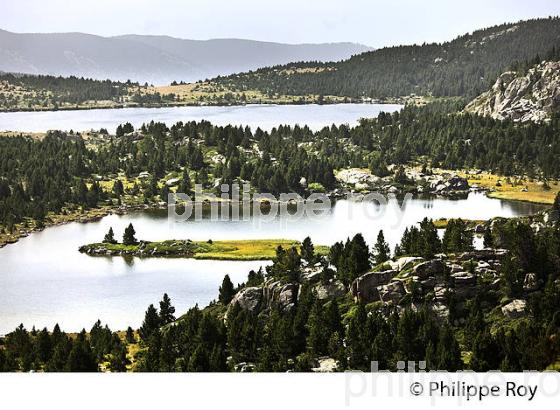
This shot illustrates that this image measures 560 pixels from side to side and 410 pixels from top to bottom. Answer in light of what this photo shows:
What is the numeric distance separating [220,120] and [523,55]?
39.2 metres

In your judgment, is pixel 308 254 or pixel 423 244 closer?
pixel 423 244

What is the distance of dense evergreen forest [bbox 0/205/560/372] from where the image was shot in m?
14.3

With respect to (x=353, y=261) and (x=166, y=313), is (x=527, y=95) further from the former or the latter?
(x=166, y=313)

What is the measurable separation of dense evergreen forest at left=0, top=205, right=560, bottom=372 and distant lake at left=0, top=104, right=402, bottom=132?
214 feet

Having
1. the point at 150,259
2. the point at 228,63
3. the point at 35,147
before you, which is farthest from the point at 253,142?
the point at 228,63

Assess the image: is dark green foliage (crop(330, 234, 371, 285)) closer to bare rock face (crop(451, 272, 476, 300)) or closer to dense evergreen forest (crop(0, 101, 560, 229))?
bare rock face (crop(451, 272, 476, 300))

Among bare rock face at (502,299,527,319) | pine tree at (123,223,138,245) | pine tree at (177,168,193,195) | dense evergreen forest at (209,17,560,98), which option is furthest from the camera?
dense evergreen forest at (209,17,560,98)

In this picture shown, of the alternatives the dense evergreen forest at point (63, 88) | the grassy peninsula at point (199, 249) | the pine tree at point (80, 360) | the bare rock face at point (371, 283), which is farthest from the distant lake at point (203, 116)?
the pine tree at point (80, 360)

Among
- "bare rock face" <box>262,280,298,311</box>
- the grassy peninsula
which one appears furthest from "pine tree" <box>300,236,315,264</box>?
the grassy peninsula

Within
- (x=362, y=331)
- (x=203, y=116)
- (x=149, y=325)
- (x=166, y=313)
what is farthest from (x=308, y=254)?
(x=203, y=116)

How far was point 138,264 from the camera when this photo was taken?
31625 mm

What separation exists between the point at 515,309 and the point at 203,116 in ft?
293

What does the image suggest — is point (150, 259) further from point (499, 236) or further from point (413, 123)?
point (413, 123)

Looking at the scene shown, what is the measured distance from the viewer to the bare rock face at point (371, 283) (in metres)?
18.8
